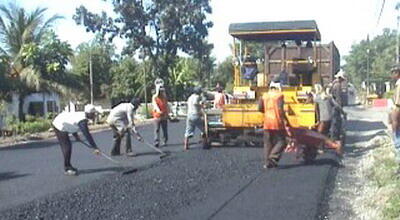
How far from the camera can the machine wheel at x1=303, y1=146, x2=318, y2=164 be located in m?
11.8

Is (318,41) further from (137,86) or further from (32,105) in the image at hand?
(137,86)

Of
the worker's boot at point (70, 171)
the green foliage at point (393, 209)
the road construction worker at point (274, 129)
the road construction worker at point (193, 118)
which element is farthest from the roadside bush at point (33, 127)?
the green foliage at point (393, 209)

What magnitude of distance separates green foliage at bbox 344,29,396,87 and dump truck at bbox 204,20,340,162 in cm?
6371

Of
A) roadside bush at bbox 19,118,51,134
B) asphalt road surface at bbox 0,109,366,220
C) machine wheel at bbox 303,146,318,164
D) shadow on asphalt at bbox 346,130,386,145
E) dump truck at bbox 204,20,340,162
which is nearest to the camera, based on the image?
asphalt road surface at bbox 0,109,366,220

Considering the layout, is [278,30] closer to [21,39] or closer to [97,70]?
[21,39]

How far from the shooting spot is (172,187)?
935 centimetres

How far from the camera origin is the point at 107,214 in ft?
24.8

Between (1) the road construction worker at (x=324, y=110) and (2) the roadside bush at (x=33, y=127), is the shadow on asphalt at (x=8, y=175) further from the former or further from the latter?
(2) the roadside bush at (x=33, y=127)

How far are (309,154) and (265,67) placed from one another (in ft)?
15.1

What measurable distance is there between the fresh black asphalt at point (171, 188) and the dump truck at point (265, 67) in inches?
36.8

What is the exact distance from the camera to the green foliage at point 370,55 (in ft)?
262

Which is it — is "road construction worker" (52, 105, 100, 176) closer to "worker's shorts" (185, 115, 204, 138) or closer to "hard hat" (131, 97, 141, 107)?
"hard hat" (131, 97, 141, 107)

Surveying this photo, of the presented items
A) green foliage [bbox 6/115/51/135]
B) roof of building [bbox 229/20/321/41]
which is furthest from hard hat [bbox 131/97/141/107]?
green foliage [bbox 6/115/51/135]

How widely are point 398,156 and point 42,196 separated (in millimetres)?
5646
